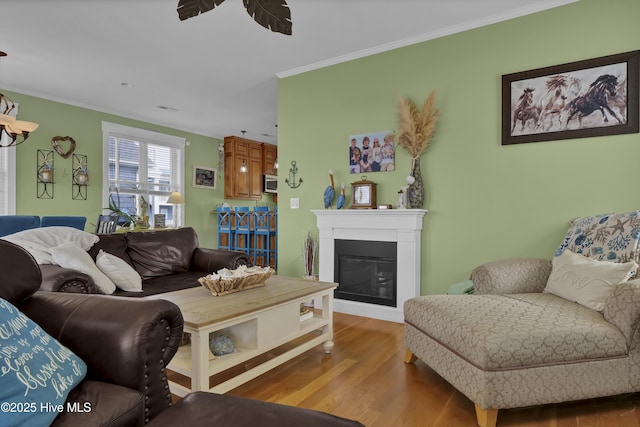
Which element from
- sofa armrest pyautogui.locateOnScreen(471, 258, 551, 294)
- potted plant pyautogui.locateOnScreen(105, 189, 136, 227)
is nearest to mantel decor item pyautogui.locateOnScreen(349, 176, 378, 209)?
sofa armrest pyautogui.locateOnScreen(471, 258, 551, 294)

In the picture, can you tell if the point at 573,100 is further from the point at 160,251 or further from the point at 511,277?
the point at 160,251

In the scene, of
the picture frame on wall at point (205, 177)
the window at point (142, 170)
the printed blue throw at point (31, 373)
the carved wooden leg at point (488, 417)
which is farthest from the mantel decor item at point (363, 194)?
the picture frame on wall at point (205, 177)

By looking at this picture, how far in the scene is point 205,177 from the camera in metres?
7.42

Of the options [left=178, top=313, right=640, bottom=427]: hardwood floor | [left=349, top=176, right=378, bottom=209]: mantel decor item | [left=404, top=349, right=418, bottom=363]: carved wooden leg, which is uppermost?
[left=349, top=176, right=378, bottom=209]: mantel decor item

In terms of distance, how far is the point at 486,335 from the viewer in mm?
1668

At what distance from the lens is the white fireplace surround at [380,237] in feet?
10.8

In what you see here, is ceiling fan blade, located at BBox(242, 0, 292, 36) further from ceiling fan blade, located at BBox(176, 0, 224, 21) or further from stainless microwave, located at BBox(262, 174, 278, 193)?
stainless microwave, located at BBox(262, 174, 278, 193)

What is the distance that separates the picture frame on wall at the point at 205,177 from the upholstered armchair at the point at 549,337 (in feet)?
19.8

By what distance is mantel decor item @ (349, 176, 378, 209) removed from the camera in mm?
3555

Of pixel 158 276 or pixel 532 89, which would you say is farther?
pixel 158 276

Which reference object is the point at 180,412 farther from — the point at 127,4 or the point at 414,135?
the point at 127,4

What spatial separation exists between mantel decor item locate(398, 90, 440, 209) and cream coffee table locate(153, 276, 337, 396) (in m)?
1.33

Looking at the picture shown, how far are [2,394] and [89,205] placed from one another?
5.58 metres

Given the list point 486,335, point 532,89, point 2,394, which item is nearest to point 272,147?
point 532,89
